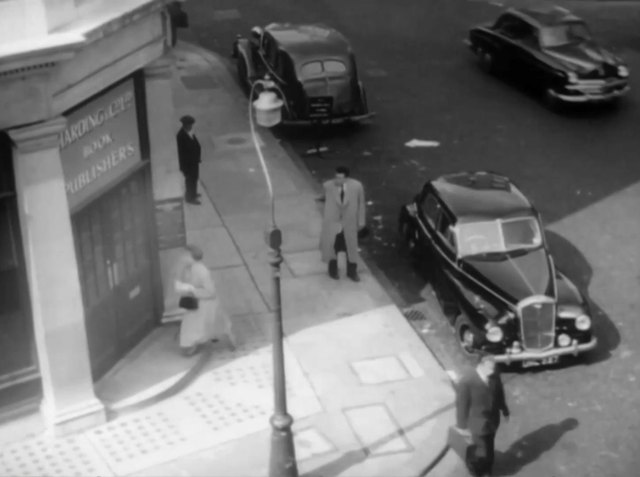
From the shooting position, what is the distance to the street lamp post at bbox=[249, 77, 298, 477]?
12.7 meters

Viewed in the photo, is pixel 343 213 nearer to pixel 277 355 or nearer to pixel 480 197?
pixel 480 197

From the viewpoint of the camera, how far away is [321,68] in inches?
965

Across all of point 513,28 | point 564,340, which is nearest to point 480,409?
point 564,340

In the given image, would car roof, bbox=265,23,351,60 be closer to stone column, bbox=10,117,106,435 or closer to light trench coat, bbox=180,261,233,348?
light trench coat, bbox=180,261,233,348

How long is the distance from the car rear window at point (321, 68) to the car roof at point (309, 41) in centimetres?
Answer: 20

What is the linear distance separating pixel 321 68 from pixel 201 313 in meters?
9.87

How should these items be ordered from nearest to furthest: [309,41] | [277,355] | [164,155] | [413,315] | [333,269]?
[277,355], [164,155], [413,315], [333,269], [309,41]

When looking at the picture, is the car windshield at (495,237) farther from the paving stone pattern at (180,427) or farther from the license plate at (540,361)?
the paving stone pattern at (180,427)

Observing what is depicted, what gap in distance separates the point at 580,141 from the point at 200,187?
7844mm

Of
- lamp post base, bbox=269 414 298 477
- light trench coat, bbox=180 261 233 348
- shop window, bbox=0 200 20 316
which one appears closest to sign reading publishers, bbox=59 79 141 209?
shop window, bbox=0 200 20 316

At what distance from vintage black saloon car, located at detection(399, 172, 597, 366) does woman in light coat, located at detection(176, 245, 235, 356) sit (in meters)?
3.32

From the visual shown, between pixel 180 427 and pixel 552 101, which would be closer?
pixel 180 427

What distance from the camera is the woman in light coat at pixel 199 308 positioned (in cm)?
1571

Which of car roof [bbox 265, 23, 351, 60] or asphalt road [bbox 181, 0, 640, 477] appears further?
car roof [bbox 265, 23, 351, 60]
